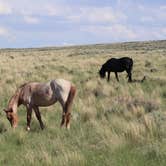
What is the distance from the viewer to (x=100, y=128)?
29.7ft

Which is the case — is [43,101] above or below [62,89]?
below

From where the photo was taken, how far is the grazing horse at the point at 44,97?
10.1 metres

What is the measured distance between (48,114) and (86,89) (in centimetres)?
589

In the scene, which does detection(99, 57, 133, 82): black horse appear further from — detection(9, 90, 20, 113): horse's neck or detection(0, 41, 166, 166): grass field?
detection(9, 90, 20, 113): horse's neck

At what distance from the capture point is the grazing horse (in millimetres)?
10094

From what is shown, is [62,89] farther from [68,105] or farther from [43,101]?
[43,101]

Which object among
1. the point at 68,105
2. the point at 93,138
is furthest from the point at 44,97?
the point at 93,138

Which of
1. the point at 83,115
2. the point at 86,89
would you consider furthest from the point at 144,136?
the point at 86,89

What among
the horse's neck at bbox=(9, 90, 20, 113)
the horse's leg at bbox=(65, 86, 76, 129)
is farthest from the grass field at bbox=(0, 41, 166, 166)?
the horse's neck at bbox=(9, 90, 20, 113)

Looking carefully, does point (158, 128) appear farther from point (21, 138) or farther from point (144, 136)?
point (21, 138)

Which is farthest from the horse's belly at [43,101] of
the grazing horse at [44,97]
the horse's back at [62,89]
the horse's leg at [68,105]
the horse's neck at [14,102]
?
the horse's neck at [14,102]

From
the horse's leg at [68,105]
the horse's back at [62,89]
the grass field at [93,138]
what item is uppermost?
the horse's back at [62,89]

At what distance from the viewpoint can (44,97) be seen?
10.3 metres

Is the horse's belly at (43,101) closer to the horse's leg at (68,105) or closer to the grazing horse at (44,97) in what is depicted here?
the grazing horse at (44,97)
